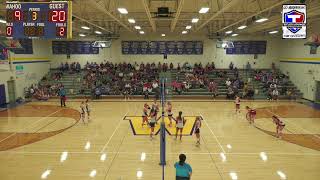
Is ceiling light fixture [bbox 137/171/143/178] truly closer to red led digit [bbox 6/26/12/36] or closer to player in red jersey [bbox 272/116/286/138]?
red led digit [bbox 6/26/12/36]

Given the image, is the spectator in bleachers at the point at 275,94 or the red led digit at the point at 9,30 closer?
Result: the red led digit at the point at 9,30

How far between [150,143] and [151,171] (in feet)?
10.9

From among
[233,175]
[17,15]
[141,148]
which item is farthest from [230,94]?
[17,15]

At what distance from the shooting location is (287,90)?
1099 inches

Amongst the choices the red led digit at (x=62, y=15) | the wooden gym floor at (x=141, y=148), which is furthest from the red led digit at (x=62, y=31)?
the wooden gym floor at (x=141, y=148)

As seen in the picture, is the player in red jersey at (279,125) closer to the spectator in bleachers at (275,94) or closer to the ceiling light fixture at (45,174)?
the ceiling light fixture at (45,174)

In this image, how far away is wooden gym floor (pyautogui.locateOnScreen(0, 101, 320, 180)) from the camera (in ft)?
32.6

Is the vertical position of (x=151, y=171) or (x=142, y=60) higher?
(x=142, y=60)

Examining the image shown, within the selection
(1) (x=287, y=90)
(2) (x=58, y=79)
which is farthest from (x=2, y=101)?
(1) (x=287, y=90)

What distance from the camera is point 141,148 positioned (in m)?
12.5

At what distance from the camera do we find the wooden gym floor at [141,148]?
32.6ft

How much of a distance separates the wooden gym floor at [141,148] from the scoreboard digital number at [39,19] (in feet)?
16.5

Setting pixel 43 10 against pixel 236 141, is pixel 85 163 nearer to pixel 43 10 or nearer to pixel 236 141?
pixel 43 10

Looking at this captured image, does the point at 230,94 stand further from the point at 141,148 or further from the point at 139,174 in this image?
the point at 139,174
